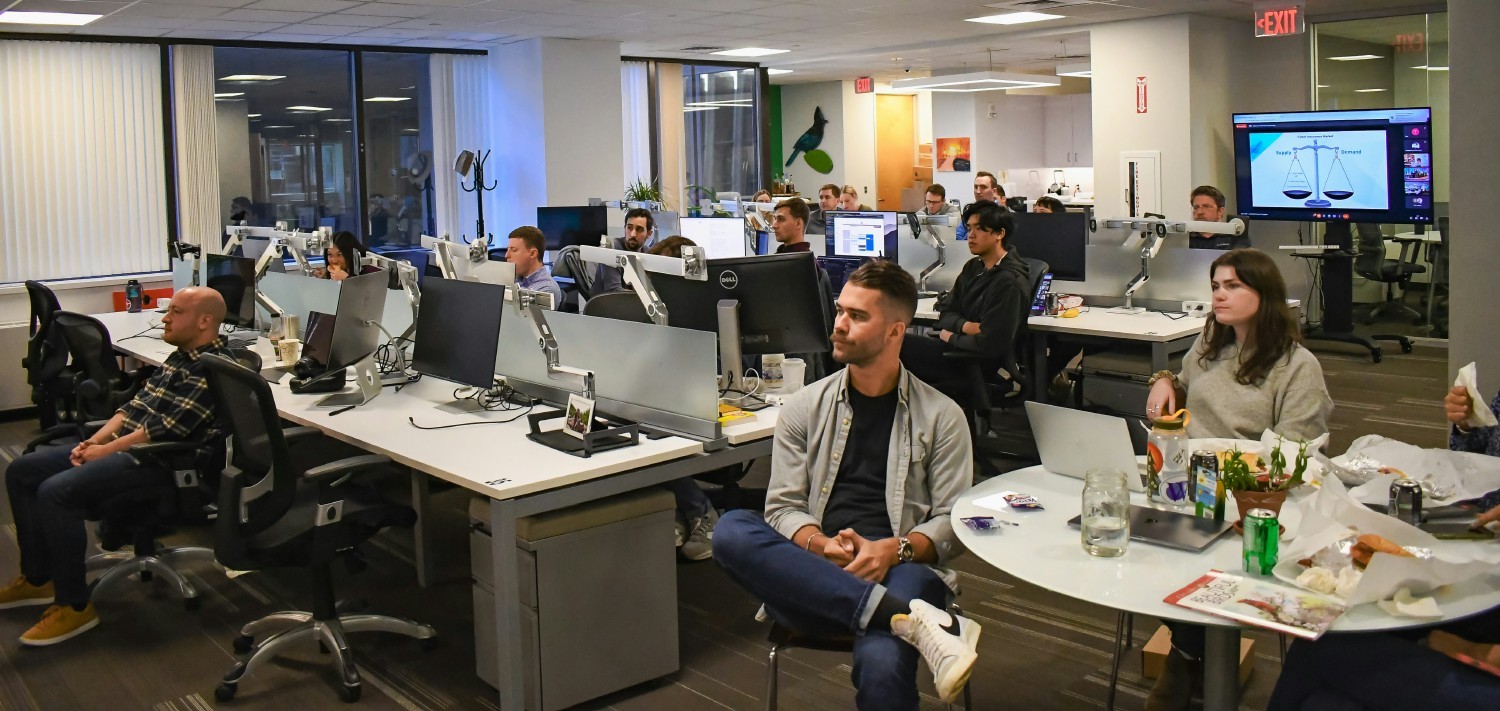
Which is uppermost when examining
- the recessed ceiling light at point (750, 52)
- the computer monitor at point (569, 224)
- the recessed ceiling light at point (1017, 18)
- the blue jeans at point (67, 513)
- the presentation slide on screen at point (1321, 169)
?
the recessed ceiling light at point (750, 52)

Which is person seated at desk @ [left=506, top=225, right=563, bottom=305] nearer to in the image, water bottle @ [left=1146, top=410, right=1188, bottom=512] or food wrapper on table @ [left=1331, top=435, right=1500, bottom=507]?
water bottle @ [left=1146, top=410, right=1188, bottom=512]

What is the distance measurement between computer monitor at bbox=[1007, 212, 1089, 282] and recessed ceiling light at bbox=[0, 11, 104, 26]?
19.7ft

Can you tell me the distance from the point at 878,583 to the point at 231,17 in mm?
7309

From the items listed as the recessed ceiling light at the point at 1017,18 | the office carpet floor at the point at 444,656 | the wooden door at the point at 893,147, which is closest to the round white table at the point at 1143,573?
the office carpet floor at the point at 444,656

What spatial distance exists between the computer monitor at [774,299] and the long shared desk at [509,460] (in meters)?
0.25

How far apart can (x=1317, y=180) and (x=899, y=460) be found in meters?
7.86

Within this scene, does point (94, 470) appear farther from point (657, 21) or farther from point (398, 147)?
point (398, 147)

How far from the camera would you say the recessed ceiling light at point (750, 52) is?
11859 millimetres

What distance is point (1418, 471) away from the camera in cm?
273

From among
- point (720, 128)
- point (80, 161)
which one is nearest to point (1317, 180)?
point (720, 128)

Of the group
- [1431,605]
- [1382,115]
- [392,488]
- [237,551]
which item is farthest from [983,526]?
[1382,115]

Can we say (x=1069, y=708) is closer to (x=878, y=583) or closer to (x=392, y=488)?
(x=878, y=583)

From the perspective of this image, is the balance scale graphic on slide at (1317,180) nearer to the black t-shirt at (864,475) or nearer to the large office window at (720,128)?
the large office window at (720,128)

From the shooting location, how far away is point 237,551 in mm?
3607
